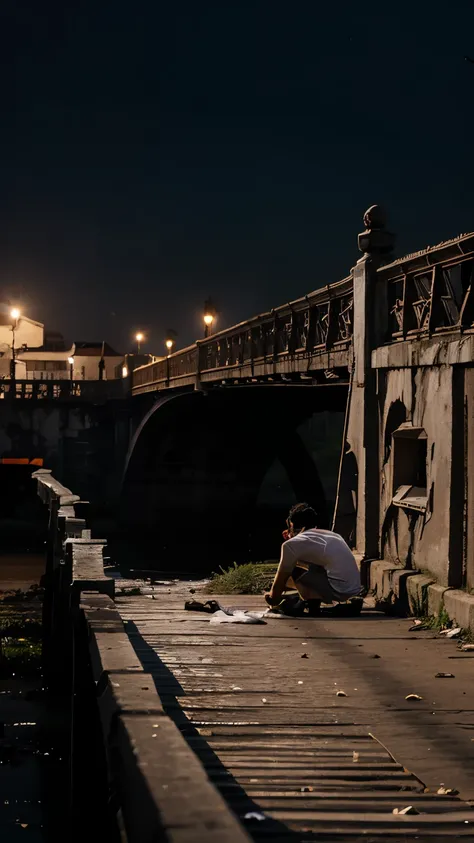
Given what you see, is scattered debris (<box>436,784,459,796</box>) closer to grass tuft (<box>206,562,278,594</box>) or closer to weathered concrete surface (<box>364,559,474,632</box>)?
weathered concrete surface (<box>364,559,474,632</box>)

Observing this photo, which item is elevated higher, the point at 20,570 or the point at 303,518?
the point at 303,518

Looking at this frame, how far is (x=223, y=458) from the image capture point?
47.2m

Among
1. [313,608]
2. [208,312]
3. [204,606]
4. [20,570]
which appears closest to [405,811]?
[313,608]

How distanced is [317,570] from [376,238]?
484 centimetres

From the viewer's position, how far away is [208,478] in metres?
48.0

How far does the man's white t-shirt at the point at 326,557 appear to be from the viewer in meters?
10.4

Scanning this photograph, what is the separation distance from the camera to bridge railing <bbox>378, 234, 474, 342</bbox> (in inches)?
417

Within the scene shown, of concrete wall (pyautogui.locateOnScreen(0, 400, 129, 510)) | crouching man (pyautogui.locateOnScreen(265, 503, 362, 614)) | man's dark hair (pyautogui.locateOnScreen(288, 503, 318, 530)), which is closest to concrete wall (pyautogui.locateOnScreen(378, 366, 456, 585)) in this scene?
crouching man (pyautogui.locateOnScreen(265, 503, 362, 614))

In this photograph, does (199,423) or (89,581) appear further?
(199,423)

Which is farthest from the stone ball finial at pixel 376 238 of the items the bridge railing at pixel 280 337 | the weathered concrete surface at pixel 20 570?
the weathered concrete surface at pixel 20 570

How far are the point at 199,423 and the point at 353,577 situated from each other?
112 ft

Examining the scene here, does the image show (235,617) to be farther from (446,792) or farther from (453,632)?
(446,792)

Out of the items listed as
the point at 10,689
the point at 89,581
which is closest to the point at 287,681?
the point at 89,581

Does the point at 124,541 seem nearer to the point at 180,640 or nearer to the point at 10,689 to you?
the point at 10,689
